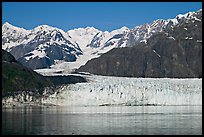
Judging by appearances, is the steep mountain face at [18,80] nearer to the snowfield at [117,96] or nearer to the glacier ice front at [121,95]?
the snowfield at [117,96]

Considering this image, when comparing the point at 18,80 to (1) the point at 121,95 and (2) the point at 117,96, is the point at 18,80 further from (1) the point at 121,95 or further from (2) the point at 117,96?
(1) the point at 121,95

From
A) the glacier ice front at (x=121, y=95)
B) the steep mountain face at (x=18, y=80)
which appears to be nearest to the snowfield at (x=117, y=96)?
the glacier ice front at (x=121, y=95)

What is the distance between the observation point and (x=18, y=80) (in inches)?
4717

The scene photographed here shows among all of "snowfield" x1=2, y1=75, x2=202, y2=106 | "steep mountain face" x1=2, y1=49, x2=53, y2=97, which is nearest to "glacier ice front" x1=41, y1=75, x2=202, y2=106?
"snowfield" x1=2, y1=75, x2=202, y2=106

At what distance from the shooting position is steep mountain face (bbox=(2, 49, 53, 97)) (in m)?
113

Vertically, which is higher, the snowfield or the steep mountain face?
the steep mountain face

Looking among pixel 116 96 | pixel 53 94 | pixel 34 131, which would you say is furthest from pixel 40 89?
pixel 34 131

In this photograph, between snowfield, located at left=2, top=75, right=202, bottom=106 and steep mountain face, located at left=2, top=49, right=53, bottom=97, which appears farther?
steep mountain face, located at left=2, top=49, right=53, bottom=97

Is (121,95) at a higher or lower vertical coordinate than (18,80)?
lower

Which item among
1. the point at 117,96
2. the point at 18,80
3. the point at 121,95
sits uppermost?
the point at 18,80

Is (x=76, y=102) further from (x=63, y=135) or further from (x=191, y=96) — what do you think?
(x=63, y=135)

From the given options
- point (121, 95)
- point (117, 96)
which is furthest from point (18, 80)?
point (121, 95)

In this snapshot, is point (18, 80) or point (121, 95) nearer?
point (121, 95)

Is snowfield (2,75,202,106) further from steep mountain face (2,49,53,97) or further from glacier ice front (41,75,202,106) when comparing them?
steep mountain face (2,49,53,97)
